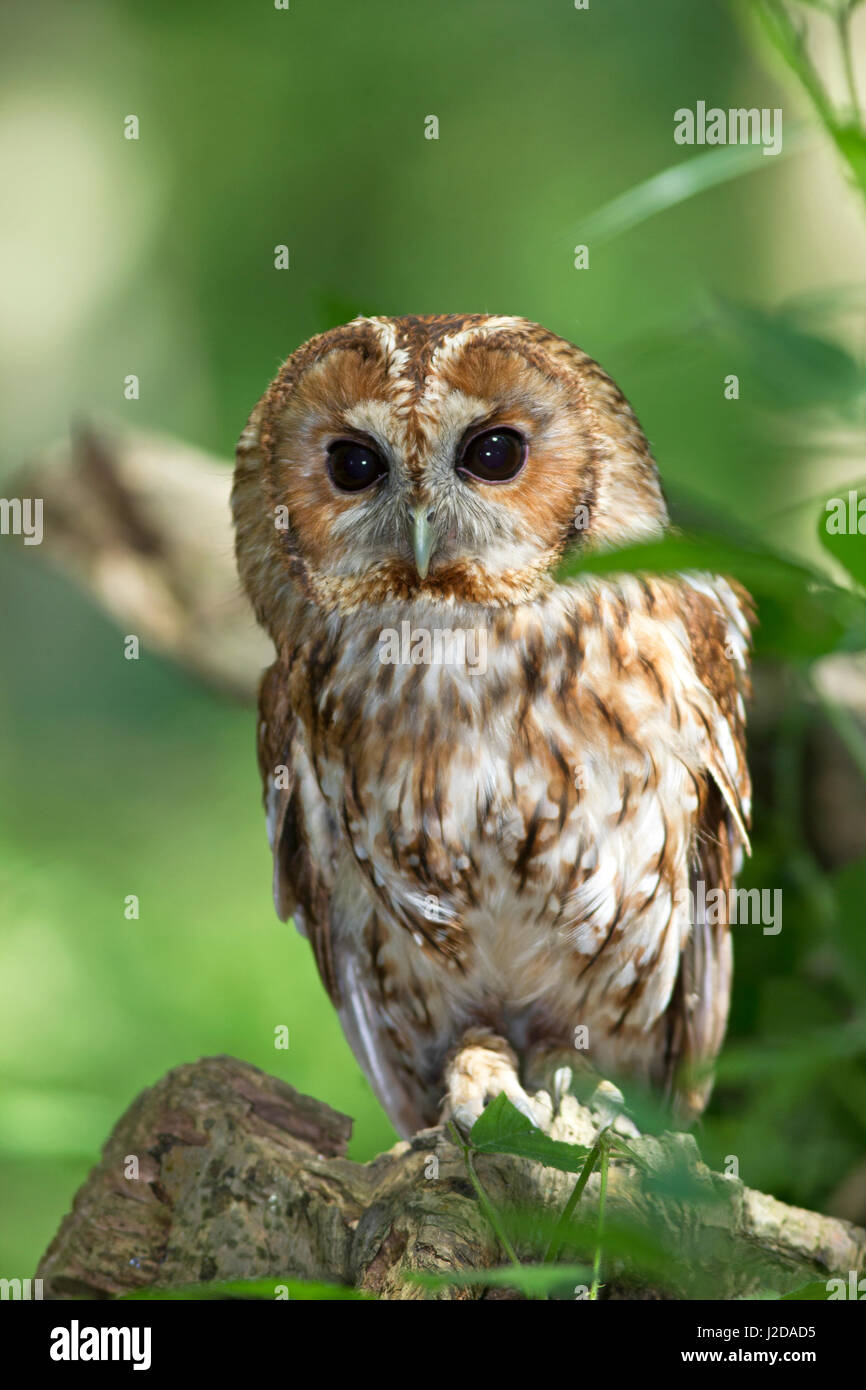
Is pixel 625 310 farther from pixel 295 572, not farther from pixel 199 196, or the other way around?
pixel 295 572

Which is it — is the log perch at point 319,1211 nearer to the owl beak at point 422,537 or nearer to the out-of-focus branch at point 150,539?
the owl beak at point 422,537

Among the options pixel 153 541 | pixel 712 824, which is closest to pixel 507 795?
pixel 712 824

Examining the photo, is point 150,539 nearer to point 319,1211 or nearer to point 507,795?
point 507,795

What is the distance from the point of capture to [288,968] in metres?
3.74

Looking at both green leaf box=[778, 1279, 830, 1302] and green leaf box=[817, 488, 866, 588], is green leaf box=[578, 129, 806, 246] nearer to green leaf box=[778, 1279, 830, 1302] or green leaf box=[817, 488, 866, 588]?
green leaf box=[817, 488, 866, 588]

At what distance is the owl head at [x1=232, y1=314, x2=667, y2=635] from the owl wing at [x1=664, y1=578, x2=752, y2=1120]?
0.16 metres

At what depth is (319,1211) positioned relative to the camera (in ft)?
4.24

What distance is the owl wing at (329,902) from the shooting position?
160 cm

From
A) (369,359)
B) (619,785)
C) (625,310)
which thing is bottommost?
(619,785)

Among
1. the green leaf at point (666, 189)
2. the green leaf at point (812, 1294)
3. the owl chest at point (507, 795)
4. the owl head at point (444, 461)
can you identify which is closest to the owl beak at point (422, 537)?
the owl head at point (444, 461)

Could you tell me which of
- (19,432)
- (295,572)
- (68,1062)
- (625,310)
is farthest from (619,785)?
(19,432)

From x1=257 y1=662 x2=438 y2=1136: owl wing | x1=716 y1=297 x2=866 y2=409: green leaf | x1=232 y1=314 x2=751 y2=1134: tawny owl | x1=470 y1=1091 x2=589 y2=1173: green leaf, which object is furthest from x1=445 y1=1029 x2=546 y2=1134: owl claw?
x1=716 y1=297 x2=866 y2=409: green leaf
